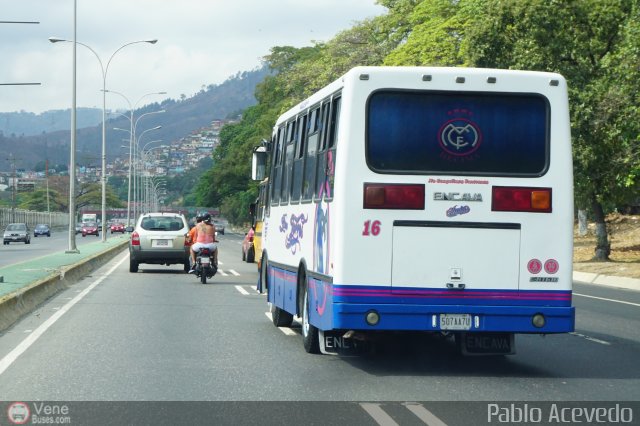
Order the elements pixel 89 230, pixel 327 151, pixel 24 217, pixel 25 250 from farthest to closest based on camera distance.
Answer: pixel 24 217 < pixel 89 230 < pixel 25 250 < pixel 327 151

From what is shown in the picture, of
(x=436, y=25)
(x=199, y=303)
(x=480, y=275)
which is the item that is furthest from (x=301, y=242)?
(x=436, y=25)

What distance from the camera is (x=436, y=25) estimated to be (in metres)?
54.6

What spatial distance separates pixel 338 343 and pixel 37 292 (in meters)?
10.0

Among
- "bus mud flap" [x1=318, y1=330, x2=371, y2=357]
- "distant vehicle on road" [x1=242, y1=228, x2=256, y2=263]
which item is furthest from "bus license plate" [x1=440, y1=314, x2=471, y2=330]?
"distant vehicle on road" [x1=242, y1=228, x2=256, y2=263]

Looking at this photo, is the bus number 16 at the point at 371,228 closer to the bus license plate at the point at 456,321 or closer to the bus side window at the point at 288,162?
the bus license plate at the point at 456,321

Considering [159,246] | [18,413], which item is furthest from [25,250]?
[18,413]

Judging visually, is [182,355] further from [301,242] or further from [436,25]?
[436,25]

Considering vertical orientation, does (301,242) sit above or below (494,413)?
above

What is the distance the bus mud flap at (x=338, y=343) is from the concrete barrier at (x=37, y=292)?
214 inches

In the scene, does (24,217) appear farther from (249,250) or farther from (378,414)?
(378,414)

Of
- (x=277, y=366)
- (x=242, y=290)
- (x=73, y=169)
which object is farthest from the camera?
(x=73, y=169)

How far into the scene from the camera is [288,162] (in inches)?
604

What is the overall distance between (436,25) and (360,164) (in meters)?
44.1

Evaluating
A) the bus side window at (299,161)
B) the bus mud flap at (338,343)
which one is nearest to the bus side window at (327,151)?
the bus side window at (299,161)
